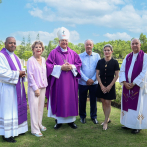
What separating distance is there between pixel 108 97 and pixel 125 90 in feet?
1.77

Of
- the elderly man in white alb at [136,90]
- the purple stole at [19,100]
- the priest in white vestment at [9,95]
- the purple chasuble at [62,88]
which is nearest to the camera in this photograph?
the priest in white vestment at [9,95]

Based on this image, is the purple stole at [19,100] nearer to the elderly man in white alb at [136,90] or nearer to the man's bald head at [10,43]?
the man's bald head at [10,43]

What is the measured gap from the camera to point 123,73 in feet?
15.4

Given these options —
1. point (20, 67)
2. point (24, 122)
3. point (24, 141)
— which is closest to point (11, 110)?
point (24, 122)

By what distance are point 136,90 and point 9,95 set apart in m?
3.15

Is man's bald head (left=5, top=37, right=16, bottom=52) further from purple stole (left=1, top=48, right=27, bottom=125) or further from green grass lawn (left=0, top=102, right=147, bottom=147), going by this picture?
green grass lawn (left=0, top=102, right=147, bottom=147)

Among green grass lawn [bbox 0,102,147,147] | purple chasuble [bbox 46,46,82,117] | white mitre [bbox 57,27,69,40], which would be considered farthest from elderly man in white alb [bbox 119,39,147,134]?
white mitre [bbox 57,27,69,40]

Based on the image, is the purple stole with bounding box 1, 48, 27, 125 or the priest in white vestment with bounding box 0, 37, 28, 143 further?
the purple stole with bounding box 1, 48, 27, 125

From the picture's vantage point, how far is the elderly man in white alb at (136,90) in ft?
14.4

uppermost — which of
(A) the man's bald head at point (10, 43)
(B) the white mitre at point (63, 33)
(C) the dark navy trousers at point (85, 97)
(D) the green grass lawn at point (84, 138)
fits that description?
(B) the white mitre at point (63, 33)

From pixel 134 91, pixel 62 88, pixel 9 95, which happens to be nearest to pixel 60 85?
pixel 62 88

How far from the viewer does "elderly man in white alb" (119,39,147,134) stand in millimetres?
4391

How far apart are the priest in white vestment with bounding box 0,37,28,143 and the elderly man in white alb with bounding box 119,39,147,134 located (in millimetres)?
2709

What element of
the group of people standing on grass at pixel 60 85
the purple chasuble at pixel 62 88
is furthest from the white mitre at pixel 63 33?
the purple chasuble at pixel 62 88
